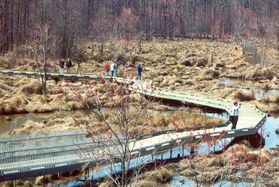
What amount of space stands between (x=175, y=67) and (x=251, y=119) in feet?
70.2

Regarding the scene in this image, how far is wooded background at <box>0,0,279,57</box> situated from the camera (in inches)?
1553

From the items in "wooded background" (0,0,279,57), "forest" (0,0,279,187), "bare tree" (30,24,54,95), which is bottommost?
"forest" (0,0,279,187)

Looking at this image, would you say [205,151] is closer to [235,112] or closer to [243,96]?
[235,112]

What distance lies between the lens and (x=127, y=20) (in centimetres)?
5719

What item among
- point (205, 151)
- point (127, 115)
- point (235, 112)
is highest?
point (127, 115)

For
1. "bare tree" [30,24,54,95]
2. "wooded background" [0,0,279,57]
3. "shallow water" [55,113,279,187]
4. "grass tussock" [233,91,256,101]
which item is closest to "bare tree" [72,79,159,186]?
"shallow water" [55,113,279,187]

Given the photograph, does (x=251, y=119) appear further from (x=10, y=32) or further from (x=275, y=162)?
(x=10, y=32)

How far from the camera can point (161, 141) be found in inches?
477

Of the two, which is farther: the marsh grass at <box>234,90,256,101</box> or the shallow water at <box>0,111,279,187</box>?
the marsh grass at <box>234,90,256,101</box>

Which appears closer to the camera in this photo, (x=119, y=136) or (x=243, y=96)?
(x=119, y=136)

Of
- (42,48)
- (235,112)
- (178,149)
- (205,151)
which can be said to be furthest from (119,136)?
(42,48)

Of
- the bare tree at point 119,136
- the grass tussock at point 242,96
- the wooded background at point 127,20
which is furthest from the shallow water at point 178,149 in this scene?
the wooded background at point 127,20

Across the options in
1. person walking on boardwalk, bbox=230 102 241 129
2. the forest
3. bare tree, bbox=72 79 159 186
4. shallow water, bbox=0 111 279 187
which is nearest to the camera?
bare tree, bbox=72 79 159 186

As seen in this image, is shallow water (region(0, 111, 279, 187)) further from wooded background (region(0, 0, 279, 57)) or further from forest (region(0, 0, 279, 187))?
wooded background (region(0, 0, 279, 57))
